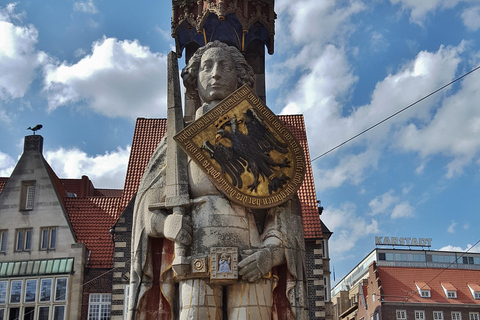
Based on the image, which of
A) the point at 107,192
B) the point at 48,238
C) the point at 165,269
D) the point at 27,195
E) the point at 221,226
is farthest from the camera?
the point at 107,192

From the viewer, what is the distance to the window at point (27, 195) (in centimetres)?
2445

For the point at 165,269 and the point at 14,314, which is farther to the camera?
the point at 14,314

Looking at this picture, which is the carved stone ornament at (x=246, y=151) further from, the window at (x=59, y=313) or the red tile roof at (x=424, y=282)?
the red tile roof at (x=424, y=282)

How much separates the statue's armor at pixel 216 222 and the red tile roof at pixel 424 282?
124 ft

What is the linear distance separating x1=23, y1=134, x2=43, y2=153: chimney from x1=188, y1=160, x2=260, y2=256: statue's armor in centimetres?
1888

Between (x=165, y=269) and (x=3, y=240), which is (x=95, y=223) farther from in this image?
(x=165, y=269)

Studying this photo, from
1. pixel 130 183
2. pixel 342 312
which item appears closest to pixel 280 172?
pixel 130 183

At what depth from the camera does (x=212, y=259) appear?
738 centimetres

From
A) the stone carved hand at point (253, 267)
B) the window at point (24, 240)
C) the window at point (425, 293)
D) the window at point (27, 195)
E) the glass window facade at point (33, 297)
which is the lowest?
the stone carved hand at point (253, 267)

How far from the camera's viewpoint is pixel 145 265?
7.85m

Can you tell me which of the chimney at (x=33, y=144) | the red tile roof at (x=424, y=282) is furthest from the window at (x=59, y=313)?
the red tile roof at (x=424, y=282)

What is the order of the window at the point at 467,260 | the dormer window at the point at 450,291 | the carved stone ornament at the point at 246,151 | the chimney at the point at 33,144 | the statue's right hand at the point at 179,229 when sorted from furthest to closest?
the window at the point at 467,260 → the dormer window at the point at 450,291 → the chimney at the point at 33,144 → the carved stone ornament at the point at 246,151 → the statue's right hand at the point at 179,229

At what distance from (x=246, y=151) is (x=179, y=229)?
1284mm

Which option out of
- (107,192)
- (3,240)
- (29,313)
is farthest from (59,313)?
(107,192)
